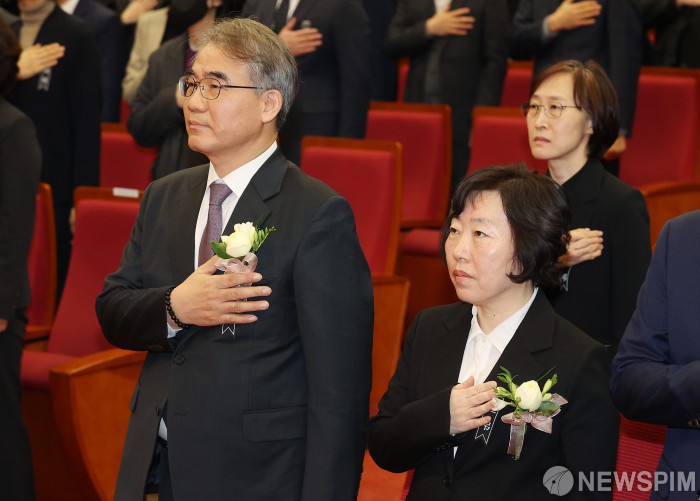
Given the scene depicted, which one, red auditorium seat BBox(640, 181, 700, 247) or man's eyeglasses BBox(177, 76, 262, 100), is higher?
man's eyeglasses BBox(177, 76, 262, 100)

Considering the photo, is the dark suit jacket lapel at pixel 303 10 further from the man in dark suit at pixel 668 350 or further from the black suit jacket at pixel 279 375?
the man in dark suit at pixel 668 350

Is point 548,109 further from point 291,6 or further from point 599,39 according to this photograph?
point 291,6

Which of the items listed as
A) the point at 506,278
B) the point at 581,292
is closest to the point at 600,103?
the point at 581,292

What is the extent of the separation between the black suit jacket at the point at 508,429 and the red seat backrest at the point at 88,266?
2.05 m

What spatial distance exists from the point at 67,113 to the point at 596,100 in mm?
2626

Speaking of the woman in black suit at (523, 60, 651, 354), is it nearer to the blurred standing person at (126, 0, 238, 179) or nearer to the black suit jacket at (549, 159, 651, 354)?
A: the black suit jacket at (549, 159, 651, 354)

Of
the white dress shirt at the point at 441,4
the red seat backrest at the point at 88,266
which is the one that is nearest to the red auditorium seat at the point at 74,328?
the red seat backrest at the point at 88,266

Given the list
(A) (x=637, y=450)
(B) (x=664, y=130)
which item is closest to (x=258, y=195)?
(A) (x=637, y=450)

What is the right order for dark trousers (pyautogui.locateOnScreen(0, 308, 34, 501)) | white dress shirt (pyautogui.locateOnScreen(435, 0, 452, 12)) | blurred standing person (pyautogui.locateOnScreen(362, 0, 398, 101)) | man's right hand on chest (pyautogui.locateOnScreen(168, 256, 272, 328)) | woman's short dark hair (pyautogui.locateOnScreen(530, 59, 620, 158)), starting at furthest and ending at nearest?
blurred standing person (pyautogui.locateOnScreen(362, 0, 398, 101))
white dress shirt (pyautogui.locateOnScreen(435, 0, 452, 12))
dark trousers (pyautogui.locateOnScreen(0, 308, 34, 501))
woman's short dark hair (pyautogui.locateOnScreen(530, 59, 620, 158))
man's right hand on chest (pyautogui.locateOnScreen(168, 256, 272, 328))

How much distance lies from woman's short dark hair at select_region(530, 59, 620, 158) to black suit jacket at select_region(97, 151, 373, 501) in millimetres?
1075

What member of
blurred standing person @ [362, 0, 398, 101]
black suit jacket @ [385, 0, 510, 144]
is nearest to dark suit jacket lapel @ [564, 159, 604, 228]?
black suit jacket @ [385, 0, 510, 144]

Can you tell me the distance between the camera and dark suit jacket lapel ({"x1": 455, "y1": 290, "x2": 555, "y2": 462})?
207 cm

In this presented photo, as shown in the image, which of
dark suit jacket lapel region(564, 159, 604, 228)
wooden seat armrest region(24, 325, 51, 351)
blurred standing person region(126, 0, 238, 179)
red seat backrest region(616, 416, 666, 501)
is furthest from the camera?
wooden seat armrest region(24, 325, 51, 351)

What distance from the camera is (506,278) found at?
2.14 m
